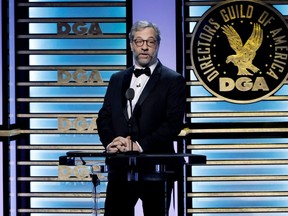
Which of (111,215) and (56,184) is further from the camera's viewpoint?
(56,184)

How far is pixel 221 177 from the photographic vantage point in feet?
23.8

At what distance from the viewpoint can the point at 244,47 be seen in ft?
23.6

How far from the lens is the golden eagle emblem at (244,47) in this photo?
23.6ft

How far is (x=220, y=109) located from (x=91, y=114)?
1.26m

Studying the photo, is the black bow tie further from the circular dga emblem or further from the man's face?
the circular dga emblem

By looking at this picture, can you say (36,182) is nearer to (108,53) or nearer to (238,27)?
(108,53)

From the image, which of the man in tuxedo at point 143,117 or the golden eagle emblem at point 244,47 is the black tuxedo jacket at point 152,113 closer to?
the man in tuxedo at point 143,117

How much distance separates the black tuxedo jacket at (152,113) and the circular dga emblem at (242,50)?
6.46 ft

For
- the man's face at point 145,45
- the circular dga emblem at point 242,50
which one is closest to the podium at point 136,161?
the man's face at point 145,45

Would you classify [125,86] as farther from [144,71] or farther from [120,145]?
[120,145]

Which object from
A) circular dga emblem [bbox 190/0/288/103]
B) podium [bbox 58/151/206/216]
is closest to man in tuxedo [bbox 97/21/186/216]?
podium [bbox 58/151/206/216]

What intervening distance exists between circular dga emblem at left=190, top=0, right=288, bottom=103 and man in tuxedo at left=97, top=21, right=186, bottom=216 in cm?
190

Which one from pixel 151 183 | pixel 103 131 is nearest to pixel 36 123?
pixel 103 131

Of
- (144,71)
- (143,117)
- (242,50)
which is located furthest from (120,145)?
(242,50)
